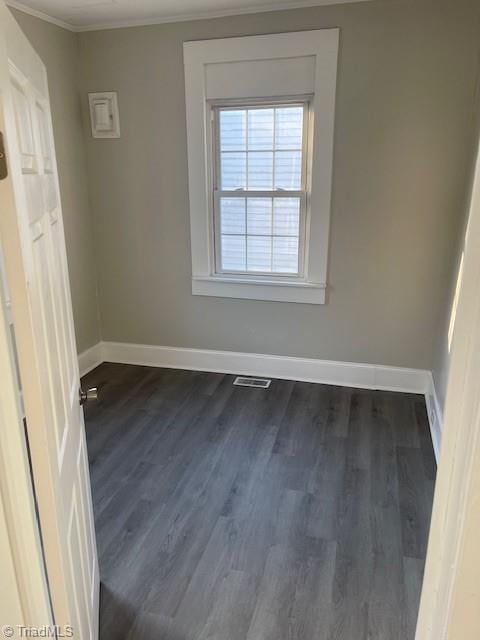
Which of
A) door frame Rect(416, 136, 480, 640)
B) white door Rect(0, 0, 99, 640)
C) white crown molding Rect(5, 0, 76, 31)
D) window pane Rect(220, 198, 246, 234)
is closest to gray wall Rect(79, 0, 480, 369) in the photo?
white crown molding Rect(5, 0, 76, 31)

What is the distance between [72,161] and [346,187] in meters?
1.95

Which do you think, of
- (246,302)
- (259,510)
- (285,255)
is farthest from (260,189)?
(259,510)

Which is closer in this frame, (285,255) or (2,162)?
(2,162)

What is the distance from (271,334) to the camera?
355cm

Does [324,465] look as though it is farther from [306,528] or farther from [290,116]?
[290,116]

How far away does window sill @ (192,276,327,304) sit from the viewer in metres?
3.34

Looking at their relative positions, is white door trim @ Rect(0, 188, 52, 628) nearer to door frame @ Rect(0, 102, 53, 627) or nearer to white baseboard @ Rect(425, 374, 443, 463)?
door frame @ Rect(0, 102, 53, 627)

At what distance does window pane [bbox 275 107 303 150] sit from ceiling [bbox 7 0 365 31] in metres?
0.59

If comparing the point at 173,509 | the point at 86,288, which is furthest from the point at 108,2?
the point at 173,509

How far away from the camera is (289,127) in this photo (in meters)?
3.11

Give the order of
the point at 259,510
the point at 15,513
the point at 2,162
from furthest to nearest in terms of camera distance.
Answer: the point at 259,510 → the point at 15,513 → the point at 2,162

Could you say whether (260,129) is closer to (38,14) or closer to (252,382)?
(38,14)

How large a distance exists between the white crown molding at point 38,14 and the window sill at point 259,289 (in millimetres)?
1894

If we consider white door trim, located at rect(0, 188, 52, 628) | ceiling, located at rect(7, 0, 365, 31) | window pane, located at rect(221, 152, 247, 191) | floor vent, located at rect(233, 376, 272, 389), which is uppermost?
ceiling, located at rect(7, 0, 365, 31)
